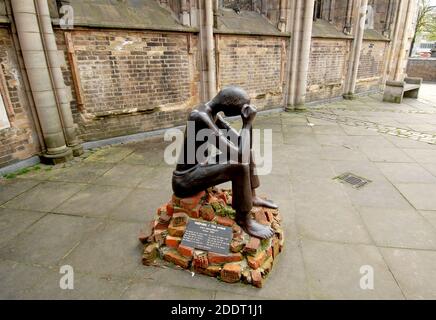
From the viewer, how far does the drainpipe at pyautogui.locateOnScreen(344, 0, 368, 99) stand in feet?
38.4

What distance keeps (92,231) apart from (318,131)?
636 cm

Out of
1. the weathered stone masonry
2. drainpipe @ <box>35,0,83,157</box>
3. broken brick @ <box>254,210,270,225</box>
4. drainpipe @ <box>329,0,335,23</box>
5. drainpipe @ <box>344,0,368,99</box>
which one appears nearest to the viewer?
broken brick @ <box>254,210,270,225</box>

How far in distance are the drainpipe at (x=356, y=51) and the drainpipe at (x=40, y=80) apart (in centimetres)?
1198

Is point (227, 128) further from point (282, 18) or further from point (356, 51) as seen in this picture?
point (356, 51)

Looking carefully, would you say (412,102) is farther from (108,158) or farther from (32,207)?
(32,207)

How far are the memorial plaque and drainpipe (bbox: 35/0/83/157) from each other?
4.22 m

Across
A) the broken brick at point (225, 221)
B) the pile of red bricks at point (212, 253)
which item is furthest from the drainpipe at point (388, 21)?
the broken brick at point (225, 221)

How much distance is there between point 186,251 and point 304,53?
8898mm

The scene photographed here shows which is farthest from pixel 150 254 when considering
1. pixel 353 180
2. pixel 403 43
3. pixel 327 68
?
pixel 403 43

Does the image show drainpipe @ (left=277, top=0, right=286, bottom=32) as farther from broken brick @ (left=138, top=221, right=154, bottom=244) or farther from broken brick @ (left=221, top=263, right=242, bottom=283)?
broken brick @ (left=221, top=263, right=242, bottom=283)

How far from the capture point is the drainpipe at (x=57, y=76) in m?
4.92

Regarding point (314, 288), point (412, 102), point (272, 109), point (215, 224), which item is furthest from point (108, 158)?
point (412, 102)

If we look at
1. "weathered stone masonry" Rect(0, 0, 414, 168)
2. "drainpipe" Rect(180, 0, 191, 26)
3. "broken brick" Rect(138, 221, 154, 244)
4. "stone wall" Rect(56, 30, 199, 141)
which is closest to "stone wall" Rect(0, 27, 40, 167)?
"weathered stone masonry" Rect(0, 0, 414, 168)

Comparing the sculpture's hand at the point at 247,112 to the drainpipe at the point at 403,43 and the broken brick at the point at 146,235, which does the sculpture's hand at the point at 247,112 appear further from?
the drainpipe at the point at 403,43
